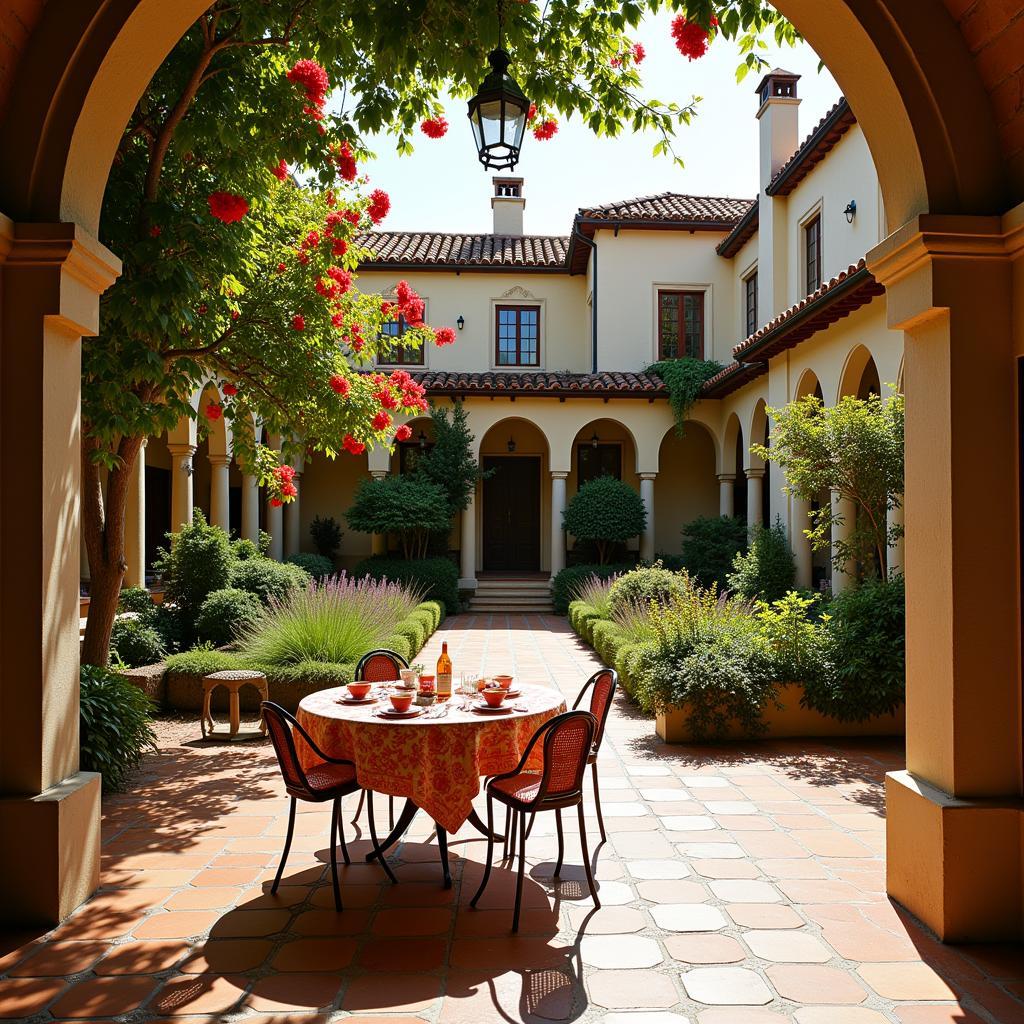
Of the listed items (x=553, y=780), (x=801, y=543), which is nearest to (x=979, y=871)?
(x=553, y=780)

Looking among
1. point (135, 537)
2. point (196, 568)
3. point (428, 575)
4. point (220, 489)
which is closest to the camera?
point (196, 568)

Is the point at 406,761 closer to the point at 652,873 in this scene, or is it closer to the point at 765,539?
the point at 652,873

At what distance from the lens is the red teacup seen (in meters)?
4.43

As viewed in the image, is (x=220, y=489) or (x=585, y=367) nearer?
(x=220, y=489)

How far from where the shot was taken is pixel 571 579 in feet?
59.5

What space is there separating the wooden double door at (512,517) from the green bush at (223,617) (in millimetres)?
11468

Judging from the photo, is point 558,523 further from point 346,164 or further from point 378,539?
point 346,164

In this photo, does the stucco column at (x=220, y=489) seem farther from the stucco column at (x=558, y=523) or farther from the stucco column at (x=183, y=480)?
the stucco column at (x=558, y=523)

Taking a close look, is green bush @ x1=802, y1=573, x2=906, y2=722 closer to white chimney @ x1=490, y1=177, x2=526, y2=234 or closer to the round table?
the round table

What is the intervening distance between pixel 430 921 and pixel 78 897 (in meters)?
1.74

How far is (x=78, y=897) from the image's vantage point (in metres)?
4.13

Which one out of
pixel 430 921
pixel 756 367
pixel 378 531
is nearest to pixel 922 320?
pixel 430 921

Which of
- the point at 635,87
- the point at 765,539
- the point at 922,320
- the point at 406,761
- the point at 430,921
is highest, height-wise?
the point at 635,87

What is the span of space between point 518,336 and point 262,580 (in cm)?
1221
